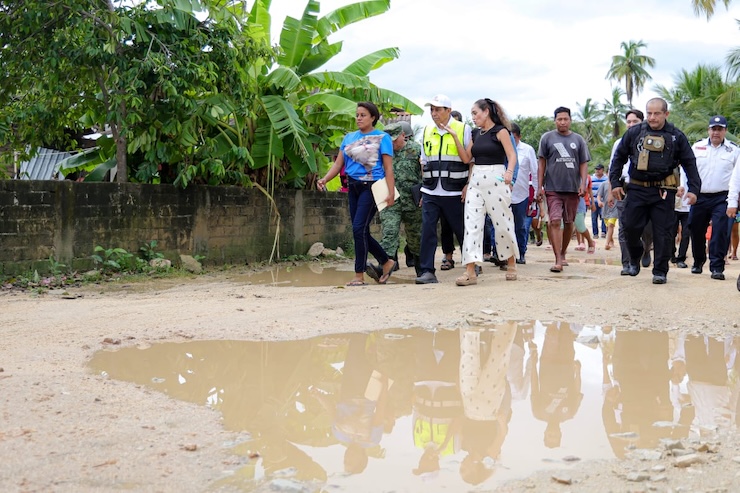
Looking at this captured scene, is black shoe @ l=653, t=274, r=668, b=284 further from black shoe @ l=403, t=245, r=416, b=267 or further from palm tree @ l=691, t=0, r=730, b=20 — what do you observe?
palm tree @ l=691, t=0, r=730, b=20

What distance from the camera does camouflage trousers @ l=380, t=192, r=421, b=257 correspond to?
9.11 m

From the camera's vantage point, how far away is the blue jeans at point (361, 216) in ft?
26.5

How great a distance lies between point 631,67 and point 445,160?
57363mm

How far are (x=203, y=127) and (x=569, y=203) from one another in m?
4.55

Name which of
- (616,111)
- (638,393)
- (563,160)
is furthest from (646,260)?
(616,111)

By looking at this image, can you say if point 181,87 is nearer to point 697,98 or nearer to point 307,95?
point 307,95

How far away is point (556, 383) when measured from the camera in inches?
173

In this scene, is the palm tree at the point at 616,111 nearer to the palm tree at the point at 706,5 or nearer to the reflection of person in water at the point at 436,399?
the palm tree at the point at 706,5

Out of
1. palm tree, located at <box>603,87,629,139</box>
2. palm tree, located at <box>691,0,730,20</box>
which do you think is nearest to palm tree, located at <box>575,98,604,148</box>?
palm tree, located at <box>603,87,629,139</box>

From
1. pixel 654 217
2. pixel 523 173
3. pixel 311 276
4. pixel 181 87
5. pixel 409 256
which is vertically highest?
pixel 181 87

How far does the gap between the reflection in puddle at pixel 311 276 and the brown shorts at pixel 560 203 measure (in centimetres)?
171

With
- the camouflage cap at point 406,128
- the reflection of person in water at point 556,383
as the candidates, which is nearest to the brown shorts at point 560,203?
the camouflage cap at point 406,128

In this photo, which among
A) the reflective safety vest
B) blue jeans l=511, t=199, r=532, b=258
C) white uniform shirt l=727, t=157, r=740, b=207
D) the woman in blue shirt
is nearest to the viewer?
the woman in blue shirt

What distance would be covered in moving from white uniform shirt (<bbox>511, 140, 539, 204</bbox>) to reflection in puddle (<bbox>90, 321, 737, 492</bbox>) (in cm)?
463
